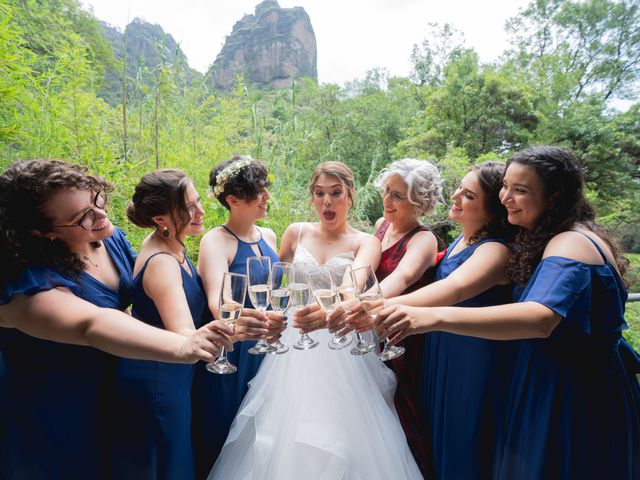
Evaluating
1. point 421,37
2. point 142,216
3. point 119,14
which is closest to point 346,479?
point 142,216

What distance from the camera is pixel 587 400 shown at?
1.40m

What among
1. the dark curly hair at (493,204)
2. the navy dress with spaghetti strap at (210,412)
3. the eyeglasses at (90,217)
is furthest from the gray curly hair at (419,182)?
the eyeglasses at (90,217)

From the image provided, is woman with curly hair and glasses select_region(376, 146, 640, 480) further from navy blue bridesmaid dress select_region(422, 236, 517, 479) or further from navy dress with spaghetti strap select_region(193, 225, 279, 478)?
→ navy dress with spaghetti strap select_region(193, 225, 279, 478)

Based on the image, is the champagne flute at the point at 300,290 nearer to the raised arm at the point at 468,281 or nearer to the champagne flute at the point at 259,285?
the champagne flute at the point at 259,285

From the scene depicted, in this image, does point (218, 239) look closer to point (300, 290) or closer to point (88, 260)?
point (88, 260)

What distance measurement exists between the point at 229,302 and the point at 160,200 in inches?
28.5

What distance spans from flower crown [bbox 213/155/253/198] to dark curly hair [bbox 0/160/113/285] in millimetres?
934

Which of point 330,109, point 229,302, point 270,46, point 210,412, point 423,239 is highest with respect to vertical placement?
point 270,46

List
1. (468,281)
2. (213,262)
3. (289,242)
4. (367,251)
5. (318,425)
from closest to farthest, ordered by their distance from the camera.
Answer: (318,425)
(468,281)
(213,262)
(367,251)
(289,242)

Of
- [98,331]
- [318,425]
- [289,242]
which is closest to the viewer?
[98,331]

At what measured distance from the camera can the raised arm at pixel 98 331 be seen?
3.81ft

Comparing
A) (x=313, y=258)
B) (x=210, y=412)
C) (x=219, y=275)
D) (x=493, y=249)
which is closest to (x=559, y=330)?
(x=493, y=249)

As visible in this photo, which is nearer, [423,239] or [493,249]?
[493,249]

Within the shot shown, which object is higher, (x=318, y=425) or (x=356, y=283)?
(x=356, y=283)
